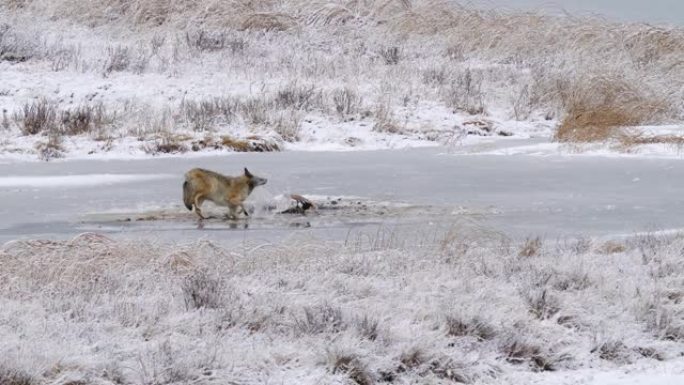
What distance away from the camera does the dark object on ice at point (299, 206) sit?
10578 mm

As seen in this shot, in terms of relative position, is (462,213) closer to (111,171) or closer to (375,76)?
(111,171)

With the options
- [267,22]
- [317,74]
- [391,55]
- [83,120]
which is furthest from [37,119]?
[267,22]

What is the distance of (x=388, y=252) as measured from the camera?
7.79 metres

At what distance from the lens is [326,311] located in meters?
6.20

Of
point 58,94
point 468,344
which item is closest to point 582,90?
point 58,94

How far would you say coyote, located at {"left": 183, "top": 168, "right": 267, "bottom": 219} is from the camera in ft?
33.2

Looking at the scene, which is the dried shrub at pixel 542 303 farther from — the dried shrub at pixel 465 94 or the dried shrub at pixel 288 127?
the dried shrub at pixel 465 94

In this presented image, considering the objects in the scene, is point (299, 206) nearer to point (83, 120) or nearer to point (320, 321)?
point (320, 321)

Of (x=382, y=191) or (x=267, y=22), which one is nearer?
(x=382, y=191)

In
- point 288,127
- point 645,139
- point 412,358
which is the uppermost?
point 288,127

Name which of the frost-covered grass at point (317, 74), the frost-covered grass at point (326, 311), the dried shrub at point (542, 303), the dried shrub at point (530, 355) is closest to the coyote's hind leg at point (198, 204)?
the frost-covered grass at point (326, 311)

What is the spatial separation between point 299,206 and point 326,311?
4.55m

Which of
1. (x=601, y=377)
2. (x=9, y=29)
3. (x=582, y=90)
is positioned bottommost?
(x=601, y=377)

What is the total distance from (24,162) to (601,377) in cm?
1046
